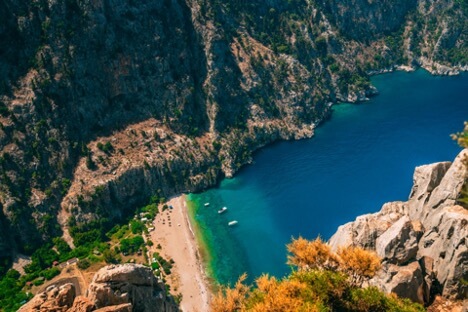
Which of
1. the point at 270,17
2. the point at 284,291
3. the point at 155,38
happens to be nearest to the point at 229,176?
the point at 155,38

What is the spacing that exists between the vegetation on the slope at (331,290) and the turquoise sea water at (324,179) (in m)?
58.4

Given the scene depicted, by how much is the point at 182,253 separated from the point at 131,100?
189 feet

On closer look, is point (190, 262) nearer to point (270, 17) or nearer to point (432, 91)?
point (270, 17)

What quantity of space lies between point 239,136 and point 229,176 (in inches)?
687

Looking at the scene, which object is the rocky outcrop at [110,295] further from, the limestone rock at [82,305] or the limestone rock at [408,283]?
the limestone rock at [408,283]

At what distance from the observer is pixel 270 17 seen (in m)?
180

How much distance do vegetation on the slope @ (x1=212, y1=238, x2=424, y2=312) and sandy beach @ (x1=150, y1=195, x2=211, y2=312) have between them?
186ft

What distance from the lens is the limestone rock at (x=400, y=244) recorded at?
149 ft

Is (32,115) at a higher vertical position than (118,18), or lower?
lower

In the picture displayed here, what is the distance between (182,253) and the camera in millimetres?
112938

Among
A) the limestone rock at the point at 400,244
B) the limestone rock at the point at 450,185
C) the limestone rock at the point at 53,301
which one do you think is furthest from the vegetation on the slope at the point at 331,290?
the limestone rock at the point at 53,301

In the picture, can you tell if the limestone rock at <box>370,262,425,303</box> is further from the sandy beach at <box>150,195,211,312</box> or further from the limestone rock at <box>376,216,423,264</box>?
the sandy beach at <box>150,195,211,312</box>

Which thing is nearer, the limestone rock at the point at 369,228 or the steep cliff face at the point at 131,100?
the limestone rock at the point at 369,228

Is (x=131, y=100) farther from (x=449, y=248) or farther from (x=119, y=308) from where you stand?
(x=449, y=248)
